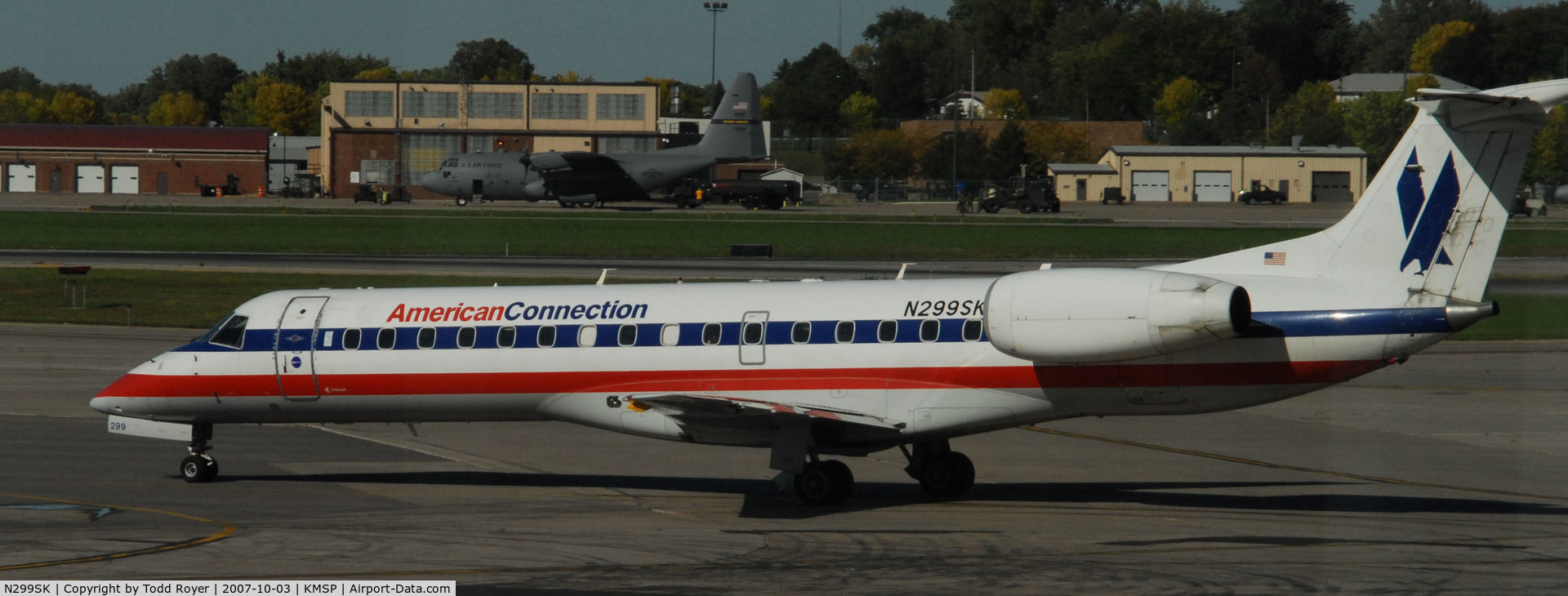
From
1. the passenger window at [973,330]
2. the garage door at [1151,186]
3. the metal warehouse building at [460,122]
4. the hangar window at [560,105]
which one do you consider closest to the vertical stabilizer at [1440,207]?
the passenger window at [973,330]

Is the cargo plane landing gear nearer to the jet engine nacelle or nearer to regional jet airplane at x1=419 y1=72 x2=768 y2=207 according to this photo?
the jet engine nacelle

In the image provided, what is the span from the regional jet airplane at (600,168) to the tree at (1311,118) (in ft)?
108

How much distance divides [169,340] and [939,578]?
89.4 feet

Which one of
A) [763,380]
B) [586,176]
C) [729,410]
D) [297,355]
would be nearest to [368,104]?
[586,176]

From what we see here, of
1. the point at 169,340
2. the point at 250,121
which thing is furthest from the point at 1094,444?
the point at 250,121

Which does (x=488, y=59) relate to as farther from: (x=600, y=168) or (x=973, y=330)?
(x=973, y=330)

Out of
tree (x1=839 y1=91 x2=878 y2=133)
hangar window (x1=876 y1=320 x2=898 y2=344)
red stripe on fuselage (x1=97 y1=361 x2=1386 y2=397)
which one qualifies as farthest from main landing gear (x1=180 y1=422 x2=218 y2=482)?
tree (x1=839 y1=91 x2=878 y2=133)

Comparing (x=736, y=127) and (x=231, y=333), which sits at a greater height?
(x=736, y=127)

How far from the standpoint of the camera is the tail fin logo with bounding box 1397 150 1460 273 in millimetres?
15938

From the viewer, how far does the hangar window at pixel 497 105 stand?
115750 millimetres

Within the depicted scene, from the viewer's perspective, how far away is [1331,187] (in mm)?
82000

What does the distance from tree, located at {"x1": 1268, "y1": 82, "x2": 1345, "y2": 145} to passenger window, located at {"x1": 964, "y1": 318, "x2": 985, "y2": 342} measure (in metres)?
56.3

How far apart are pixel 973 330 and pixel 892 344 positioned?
3.25 ft

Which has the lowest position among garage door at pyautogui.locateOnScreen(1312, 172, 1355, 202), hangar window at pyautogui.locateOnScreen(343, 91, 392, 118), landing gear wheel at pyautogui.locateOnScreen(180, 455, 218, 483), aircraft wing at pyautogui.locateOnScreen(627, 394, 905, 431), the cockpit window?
landing gear wheel at pyautogui.locateOnScreen(180, 455, 218, 483)
